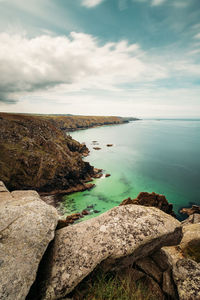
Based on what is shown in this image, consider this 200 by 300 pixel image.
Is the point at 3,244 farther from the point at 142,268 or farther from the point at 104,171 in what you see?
the point at 104,171

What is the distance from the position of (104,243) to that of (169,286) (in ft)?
10.0

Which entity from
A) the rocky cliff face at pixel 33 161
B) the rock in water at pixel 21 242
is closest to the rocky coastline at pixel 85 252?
the rock in water at pixel 21 242

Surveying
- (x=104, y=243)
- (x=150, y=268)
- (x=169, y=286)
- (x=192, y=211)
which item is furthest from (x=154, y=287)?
(x=192, y=211)

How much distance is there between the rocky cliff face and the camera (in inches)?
1359

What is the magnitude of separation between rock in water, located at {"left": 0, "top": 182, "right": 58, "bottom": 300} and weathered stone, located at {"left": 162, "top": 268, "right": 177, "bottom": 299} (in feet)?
16.1

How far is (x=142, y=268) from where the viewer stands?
618cm

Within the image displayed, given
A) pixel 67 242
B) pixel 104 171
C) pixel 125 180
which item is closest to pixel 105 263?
pixel 67 242

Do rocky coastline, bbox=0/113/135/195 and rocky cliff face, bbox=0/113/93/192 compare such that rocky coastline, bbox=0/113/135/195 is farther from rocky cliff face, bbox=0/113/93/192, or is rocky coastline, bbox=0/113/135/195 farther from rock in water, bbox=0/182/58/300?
rock in water, bbox=0/182/58/300

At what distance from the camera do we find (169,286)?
18.5ft

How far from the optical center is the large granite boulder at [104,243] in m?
4.86

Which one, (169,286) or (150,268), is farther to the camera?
(150,268)

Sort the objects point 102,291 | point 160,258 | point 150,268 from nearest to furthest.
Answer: point 102,291 → point 150,268 → point 160,258

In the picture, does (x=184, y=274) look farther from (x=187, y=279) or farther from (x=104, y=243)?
(x=104, y=243)

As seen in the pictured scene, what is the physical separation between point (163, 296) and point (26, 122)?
5098 cm
